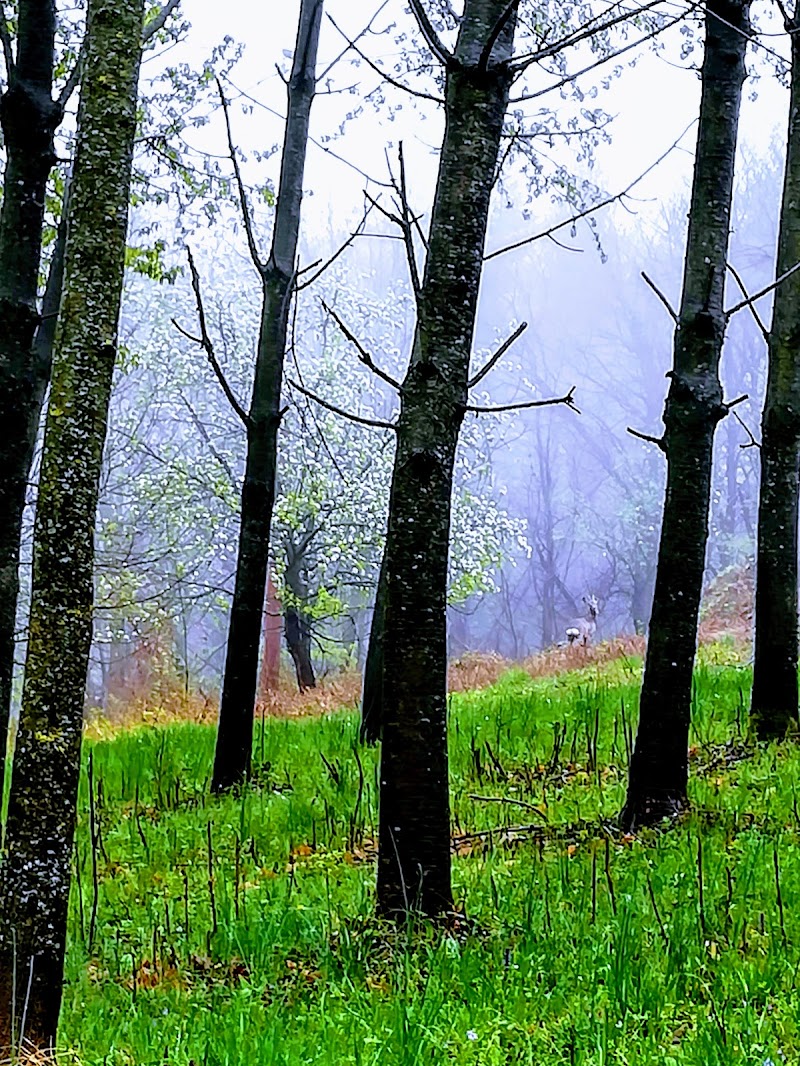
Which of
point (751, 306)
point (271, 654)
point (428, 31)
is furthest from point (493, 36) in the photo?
point (271, 654)

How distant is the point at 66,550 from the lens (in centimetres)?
309

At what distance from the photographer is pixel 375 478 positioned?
78.3 feet

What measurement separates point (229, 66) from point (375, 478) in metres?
13.9

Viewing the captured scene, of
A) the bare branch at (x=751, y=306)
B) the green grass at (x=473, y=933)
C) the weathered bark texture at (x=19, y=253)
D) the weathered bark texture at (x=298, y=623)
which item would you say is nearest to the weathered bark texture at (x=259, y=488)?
the green grass at (x=473, y=933)

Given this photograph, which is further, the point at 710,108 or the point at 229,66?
the point at 229,66

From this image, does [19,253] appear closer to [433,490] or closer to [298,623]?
[433,490]

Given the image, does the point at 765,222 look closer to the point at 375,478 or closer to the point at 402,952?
the point at 375,478

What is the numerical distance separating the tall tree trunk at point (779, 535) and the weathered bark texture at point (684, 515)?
6.53 feet

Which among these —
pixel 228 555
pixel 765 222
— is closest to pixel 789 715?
pixel 228 555

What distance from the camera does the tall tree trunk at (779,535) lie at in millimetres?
7316

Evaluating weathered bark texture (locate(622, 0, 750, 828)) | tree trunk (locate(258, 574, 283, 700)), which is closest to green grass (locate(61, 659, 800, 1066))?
weathered bark texture (locate(622, 0, 750, 828))

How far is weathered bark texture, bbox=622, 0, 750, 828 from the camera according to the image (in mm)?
5520

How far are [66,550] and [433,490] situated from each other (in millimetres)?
1567

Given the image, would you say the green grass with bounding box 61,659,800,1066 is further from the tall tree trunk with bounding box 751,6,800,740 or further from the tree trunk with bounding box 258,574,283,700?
the tree trunk with bounding box 258,574,283,700
